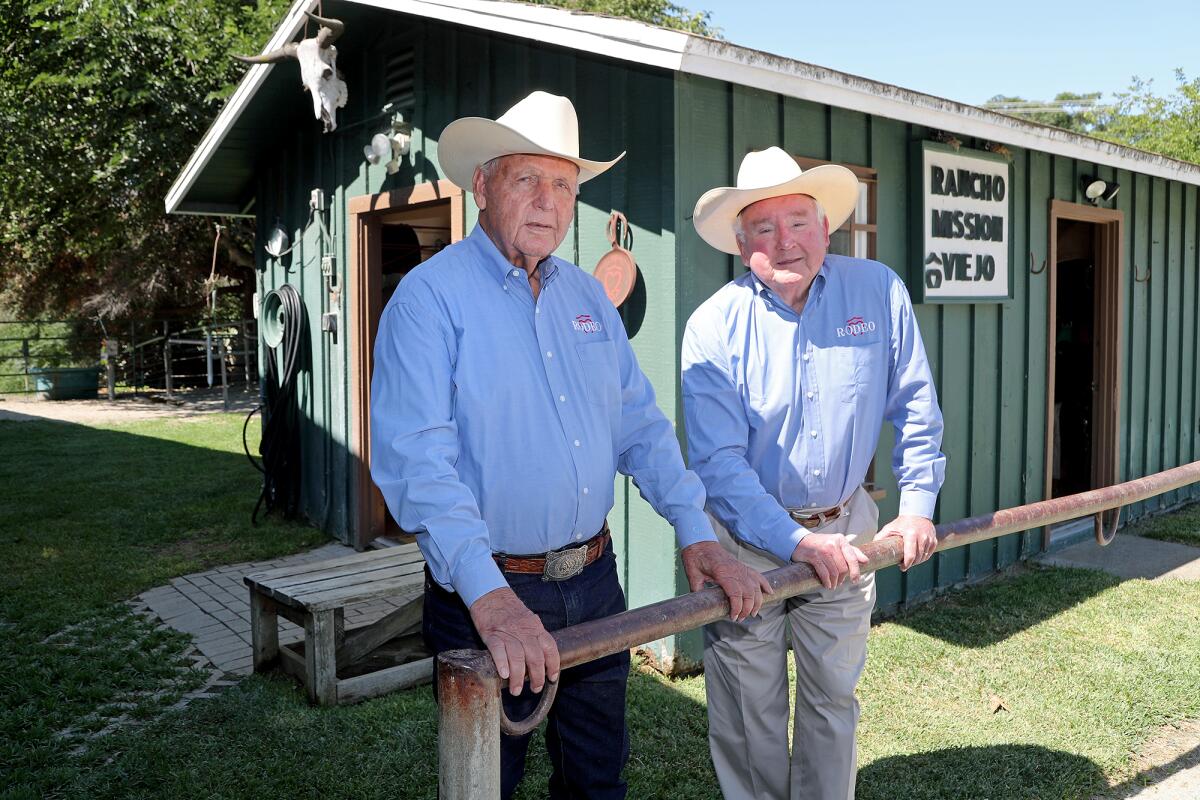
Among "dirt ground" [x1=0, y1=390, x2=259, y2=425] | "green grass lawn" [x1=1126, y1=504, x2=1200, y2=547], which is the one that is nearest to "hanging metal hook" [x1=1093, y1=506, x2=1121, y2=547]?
"green grass lawn" [x1=1126, y1=504, x2=1200, y2=547]

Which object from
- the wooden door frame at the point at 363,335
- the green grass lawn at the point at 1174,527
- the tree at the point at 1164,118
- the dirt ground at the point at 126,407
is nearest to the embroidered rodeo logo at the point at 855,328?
the wooden door frame at the point at 363,335

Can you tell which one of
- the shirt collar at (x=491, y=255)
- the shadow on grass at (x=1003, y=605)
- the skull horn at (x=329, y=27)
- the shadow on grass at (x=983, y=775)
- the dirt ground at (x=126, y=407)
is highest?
the skull horn at (x=329, y=27)

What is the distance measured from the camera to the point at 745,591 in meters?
1.87

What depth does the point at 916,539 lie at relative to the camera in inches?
89.1

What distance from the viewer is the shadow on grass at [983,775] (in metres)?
3.26

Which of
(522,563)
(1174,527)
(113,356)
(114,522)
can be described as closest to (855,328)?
(522,563)

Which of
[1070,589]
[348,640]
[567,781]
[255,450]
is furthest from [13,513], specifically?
[1070,589]

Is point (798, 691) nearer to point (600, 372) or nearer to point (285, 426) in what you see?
point (600, 372)

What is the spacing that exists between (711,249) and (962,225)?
1927mm

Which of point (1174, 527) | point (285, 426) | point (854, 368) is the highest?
point (854, 368)

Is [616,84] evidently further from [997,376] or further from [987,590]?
[987,590]

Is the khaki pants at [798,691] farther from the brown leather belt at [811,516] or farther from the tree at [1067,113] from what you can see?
the tree at [1067,113]

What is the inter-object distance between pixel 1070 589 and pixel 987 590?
0.45 meters

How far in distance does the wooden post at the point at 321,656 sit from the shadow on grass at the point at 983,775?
6.89 ft
